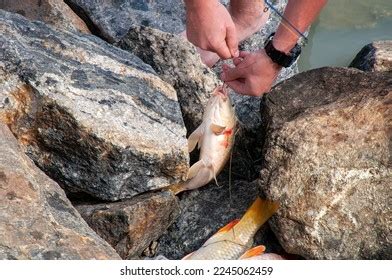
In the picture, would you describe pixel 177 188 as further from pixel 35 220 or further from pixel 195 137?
pixel 35 220

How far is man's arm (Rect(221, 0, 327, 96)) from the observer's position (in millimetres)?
3922

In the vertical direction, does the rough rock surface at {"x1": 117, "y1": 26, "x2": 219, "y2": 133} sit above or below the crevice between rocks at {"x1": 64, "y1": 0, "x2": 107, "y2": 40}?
above

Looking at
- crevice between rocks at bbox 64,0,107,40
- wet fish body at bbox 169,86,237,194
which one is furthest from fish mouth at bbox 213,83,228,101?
crevice between rocks at bbox 64,0,107,40

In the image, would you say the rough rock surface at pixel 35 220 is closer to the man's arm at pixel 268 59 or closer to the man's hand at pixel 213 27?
the man's hand at pixel 213 27

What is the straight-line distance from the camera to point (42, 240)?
2.81 m

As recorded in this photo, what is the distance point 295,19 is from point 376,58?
1.28 meters

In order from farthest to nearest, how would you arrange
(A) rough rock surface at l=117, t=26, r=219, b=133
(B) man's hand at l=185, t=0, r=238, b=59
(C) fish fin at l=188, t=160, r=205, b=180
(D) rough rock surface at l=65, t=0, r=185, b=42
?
(D) rough rock surface at l=65, t=0, r=185, b=42 → (A) rough rock surface at l=117, t=26, r=219, b=133 → (C) fish fin at l=188, t=160, r=205, b=180 → (B) man's hand at l=185, t=0, r=238, b=59

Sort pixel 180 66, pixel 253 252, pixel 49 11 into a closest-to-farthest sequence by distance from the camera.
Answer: pixel 253 252 < pixel 180 66 < pixel 49 11

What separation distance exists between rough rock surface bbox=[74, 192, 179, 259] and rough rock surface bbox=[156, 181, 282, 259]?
0.48 ft

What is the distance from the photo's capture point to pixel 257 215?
12.3 ft

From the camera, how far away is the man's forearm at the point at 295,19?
3.89m

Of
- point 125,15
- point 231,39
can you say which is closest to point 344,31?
Answer: point 125,15

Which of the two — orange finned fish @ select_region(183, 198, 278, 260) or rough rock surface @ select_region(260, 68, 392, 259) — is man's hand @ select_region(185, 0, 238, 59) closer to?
rough rock surface @ select_region(260, 68, 392, 259)
